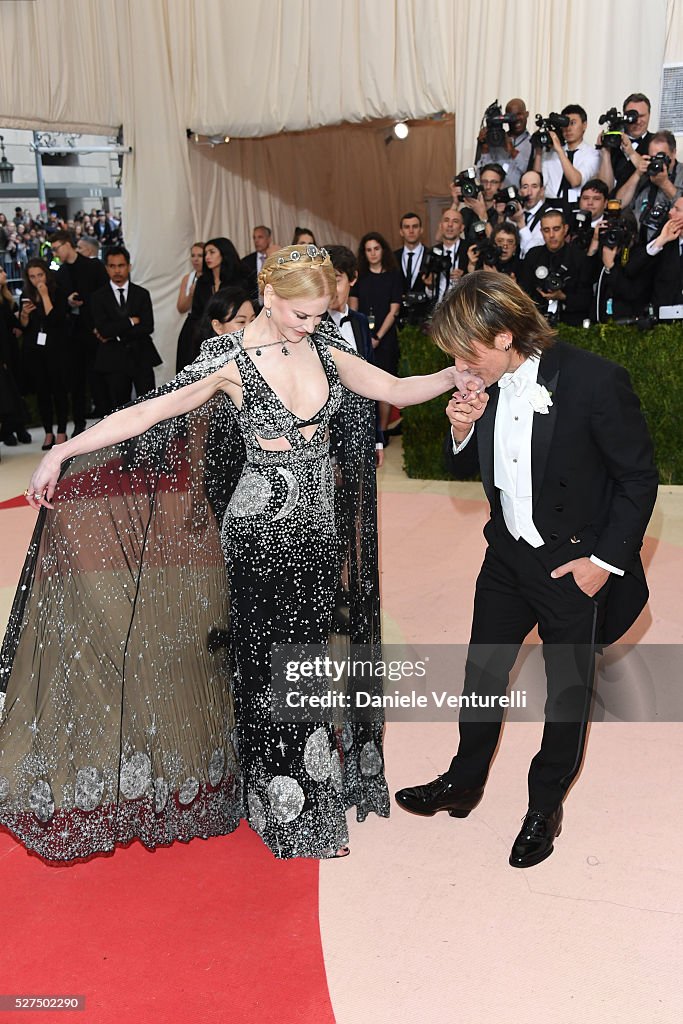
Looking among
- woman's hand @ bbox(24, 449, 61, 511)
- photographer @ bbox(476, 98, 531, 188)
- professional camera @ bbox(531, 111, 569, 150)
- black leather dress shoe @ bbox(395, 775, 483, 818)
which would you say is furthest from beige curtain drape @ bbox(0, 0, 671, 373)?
woman's hand @ bbox(24, 449, 61, 511)

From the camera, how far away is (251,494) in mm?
2883

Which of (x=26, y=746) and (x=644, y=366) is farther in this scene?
(x=644, y=366)

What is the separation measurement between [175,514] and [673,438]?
4.39 meters

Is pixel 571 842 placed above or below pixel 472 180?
below

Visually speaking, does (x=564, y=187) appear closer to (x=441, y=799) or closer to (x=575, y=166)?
(x=575, y=166)

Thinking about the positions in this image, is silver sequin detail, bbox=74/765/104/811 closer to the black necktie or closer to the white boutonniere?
the white boutonniere

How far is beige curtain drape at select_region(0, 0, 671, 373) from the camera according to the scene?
795cm

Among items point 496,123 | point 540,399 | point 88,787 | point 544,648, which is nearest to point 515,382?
point 540,399

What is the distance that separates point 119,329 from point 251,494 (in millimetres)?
5963

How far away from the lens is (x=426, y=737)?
12.3ft

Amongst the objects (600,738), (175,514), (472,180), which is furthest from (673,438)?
(175,514)

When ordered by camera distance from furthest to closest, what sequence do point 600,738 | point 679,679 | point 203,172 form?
point 203,172
point 679,679
point 600,738

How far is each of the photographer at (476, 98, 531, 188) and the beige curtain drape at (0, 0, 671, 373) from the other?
2.80ft

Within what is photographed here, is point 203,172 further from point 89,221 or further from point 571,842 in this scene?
point 571,842
